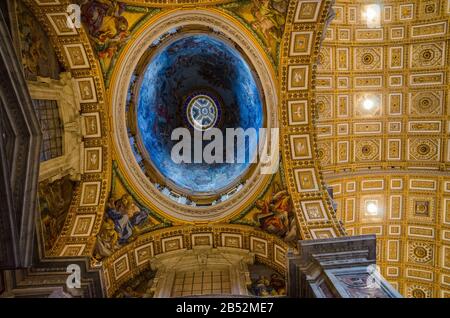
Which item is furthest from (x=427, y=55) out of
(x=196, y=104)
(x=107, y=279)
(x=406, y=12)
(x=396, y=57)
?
(x=107, y=279)

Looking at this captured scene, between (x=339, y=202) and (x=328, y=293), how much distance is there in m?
8.66

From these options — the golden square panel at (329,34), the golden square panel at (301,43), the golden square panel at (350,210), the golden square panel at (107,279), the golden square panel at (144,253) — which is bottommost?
the golden square panel at (107,279)

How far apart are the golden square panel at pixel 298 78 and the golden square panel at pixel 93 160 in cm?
679

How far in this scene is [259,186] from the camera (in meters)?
13.9

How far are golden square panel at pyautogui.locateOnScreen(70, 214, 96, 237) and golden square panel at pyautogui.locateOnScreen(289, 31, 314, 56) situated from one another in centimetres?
838

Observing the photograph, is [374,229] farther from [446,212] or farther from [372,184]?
[446,212]

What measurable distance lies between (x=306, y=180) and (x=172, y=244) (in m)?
5.08

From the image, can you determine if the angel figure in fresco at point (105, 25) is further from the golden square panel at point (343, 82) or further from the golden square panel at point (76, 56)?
the golden square panel at point (343, 82)

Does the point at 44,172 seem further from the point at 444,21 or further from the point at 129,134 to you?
the point at 444,21

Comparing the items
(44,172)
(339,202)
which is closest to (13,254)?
(44,172)

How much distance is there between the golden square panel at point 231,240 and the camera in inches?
549

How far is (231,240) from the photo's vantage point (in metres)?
14.0

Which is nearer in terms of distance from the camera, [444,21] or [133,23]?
[133,23]

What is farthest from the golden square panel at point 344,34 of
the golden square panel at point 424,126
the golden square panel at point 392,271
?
the golden square panel at point 392,271
